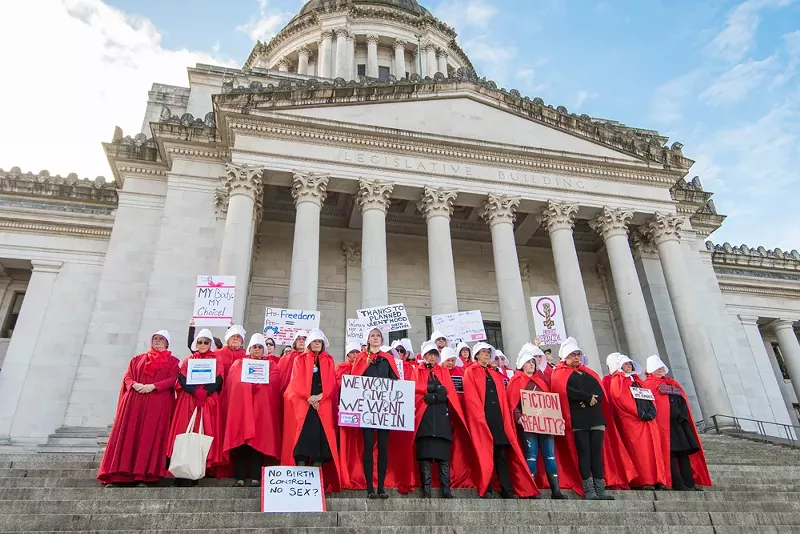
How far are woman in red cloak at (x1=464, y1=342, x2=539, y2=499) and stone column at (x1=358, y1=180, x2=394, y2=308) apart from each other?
7662 millimetres

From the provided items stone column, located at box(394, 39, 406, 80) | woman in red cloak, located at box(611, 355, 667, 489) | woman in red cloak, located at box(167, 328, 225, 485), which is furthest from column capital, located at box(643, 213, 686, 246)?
stone column, located at box(394, 39, 406, 80)

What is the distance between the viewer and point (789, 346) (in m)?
26.6

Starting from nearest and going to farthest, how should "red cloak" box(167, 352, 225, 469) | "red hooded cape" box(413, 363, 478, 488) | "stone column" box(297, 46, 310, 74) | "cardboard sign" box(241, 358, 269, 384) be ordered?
"red cloak" box(167, 352, 225, 469), "cardboard sign" box(241, 358, 269, 384), "red hooded cape" box(413, 363, 478, 488), "stone column" box(297, 46, 310, 74)

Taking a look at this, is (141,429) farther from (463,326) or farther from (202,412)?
(463,326)

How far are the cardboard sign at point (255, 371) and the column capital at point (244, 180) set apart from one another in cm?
997

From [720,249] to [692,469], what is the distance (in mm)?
21498

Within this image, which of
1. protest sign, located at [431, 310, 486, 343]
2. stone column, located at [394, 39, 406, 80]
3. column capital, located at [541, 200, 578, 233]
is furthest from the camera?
stone column, located at [394, 39, 406, 80]

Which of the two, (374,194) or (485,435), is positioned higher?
(374,194)

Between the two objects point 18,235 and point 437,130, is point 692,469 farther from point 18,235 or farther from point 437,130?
point 18,235

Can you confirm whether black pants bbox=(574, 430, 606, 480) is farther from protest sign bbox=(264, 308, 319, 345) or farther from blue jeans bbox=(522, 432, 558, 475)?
protest sign bbox=(264, 308, 319, 345)

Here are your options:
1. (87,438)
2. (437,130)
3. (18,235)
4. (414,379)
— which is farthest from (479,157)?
(18,235)

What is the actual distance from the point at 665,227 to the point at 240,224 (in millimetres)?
14677

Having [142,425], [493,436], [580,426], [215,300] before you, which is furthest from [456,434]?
[215,300]

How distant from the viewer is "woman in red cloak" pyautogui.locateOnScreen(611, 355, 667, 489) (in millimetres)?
8906
